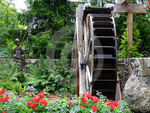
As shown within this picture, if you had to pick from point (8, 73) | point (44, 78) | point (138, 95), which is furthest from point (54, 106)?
point (44, 78)

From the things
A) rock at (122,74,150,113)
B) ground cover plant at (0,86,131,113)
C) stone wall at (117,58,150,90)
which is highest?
stone wall at (117,58,150,90)

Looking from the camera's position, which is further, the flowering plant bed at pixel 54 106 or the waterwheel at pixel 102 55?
the waterwheel at pixel 102 55

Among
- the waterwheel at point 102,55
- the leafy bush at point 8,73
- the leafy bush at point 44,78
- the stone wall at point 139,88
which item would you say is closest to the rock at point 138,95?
the stone wall at point 139,88

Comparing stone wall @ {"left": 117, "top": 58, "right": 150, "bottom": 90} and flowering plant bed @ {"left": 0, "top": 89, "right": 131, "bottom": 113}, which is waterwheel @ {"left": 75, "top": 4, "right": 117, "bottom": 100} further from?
flowering plant bed @ {"left": 0, "top": 89, "right": 131, "bottom": 113}

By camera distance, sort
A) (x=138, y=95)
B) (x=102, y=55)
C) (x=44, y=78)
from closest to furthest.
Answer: (x=102, y=55) → (x=138, y=95) → (x=44, y=78)

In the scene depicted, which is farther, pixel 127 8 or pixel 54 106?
pixel 127 8

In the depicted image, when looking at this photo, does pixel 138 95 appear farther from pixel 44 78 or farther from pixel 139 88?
pixel 44 78

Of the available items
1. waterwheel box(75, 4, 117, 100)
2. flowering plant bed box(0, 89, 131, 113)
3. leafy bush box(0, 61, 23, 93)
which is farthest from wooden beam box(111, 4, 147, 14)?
flowering plant bed box(0, 89, 131, 113)

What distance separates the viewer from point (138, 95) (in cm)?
497

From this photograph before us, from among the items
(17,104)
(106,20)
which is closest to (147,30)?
(106,20)

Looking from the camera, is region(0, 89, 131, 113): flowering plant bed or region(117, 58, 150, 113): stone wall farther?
region(117, 58, 150, 113): stone wall

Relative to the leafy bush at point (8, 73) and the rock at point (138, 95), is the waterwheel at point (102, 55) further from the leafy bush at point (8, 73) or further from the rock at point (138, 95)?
the leafy bush at point (8, 73)

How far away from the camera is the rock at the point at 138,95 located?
488 centimetres

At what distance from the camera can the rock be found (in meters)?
4.88
